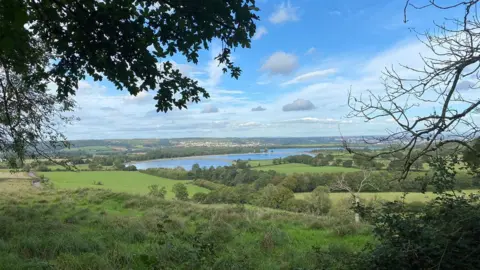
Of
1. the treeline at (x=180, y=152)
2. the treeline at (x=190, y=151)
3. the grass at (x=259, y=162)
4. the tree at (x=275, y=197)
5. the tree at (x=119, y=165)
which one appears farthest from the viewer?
the treeline at (x=190, y=151)

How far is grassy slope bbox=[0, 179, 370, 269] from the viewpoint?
5334mm

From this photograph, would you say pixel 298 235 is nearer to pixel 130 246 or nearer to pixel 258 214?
pixel 258 214

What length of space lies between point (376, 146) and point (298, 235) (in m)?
6.01

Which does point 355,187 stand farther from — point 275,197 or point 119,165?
point 119,165

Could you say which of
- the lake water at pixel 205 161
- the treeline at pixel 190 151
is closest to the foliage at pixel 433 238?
the lake water at pixel 205 161

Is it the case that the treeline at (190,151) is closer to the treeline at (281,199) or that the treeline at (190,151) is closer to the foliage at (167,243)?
the treeline at (281,199)

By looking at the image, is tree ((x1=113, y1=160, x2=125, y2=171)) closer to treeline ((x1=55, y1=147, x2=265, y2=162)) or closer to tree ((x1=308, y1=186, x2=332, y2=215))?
treeline ((x1=55, y1=147, x2=265, y2=162))

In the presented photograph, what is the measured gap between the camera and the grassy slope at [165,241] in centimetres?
533

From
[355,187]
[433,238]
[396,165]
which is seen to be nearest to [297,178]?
[355,187]

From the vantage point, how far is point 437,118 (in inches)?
124

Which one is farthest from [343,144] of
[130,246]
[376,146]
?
[130,246]

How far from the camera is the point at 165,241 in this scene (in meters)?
6.73

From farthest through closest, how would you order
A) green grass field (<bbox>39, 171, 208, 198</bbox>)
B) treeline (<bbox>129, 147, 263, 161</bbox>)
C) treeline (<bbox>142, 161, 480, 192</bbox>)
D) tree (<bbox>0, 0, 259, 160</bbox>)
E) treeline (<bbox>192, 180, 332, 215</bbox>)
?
1. treeline (<bbox>129, 147, 263, 161</bbox>)
2. green grass field (<bbox>39, 171, 208, 198</bbox>)
3. treeline (<bbox>192, 180, 332, 215</bbox>)
4. treeline (<bbox>142, 161, 480, 192</bbox>)
5. tree (<bbox>0, 0, 259, 160</bbox>)

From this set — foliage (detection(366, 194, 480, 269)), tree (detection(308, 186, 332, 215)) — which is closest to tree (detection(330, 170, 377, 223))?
foliage (detection(366, 194, 480, 269))
